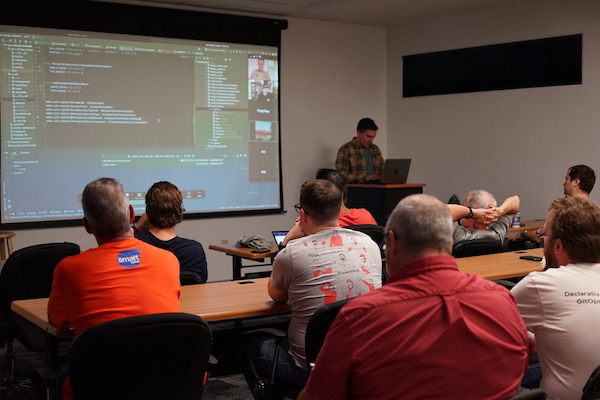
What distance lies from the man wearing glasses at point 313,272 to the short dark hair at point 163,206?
879 millimetres

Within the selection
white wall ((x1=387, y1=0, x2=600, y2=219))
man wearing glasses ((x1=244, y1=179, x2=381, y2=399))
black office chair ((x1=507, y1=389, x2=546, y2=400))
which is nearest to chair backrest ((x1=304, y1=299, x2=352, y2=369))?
man wearing glasses ((x1=244, y1=179, x2=381, y2=399))

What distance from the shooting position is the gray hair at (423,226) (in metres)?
1.65

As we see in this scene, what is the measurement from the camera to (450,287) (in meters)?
1.60

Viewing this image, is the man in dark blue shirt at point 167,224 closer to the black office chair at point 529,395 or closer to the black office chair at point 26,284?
the black office chair at point 26,284

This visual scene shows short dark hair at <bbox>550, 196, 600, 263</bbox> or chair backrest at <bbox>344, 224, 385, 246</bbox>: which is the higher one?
short dark hair at <bbox>550, 196, 600, 263</bbox>

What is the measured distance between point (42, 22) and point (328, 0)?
2.87 metres

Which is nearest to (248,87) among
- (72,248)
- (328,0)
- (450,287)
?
(328,0)

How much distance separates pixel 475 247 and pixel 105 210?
8.90 feet

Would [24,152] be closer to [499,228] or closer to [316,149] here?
[316,149]

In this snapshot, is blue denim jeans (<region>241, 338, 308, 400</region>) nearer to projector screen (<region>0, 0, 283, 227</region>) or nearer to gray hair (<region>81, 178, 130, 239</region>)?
gray hair (<region>81, 178, 130, 239</region>)

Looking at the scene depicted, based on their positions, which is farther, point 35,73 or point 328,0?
point 328,0

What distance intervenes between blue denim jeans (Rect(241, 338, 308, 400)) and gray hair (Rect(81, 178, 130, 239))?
2.81 ft

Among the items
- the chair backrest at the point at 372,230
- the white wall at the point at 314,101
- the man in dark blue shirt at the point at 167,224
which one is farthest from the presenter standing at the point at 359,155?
the man in dark blue shirt at the point at 167,224

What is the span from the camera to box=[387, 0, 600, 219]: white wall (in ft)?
22.9
